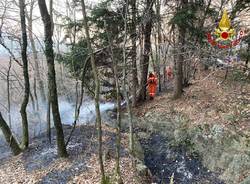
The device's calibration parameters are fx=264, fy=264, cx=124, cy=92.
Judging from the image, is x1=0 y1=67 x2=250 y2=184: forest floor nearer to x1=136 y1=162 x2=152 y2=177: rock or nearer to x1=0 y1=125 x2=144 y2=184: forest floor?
x1=0 y1=125 x2=144 y2=184: forest floor

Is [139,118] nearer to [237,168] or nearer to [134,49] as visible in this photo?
[134,49]

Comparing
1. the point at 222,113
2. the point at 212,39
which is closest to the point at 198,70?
the point at 212,39

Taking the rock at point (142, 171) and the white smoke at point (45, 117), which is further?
the white smoke at point (45, 117)

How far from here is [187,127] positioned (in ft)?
34.1

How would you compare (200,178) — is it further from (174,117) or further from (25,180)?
(25,180)

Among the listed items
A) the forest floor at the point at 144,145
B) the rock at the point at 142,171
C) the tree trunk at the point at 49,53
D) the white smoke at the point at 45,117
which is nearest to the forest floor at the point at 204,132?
the forest floor at the point at 144,145

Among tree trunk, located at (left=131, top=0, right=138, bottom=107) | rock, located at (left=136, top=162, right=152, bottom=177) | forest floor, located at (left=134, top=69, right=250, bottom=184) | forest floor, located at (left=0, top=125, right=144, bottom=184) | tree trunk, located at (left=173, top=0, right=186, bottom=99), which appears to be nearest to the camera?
forest floor, located at (left=0, top=125, right=144, bottom=184)

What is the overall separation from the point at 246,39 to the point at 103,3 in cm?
650

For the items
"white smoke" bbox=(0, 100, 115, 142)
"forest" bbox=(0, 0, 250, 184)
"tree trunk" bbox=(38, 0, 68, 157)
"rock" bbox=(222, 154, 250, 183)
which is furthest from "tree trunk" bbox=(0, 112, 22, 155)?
"rock" bbox=(222, 154, 250, 183)

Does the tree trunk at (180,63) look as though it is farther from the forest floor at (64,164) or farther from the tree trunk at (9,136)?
the tree trunk at (9,136)

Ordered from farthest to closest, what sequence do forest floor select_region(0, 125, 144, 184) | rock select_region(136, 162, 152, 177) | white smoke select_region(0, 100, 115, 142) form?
white smoke select_region(0, 100, 115, 142) < rock select_region(136, 162, 152, 177) < forest floor select_region(0, 125, 144, 184)

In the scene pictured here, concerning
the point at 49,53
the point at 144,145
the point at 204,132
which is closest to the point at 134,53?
the point at 144,145

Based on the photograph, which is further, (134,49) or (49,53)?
(134,49)

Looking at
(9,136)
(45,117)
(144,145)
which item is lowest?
(144,145)
